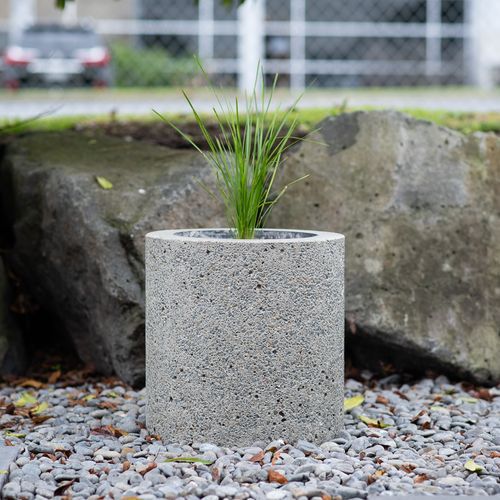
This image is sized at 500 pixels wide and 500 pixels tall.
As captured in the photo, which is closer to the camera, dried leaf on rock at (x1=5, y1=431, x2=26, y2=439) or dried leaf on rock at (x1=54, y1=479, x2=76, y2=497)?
dried leaf on rock at (x1=54, y1=479, x2=76, y2=497)

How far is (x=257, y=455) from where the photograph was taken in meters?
3.49

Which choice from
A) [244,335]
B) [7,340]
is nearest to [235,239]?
[244,335]

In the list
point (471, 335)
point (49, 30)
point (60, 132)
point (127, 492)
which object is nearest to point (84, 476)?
point (127, 492)

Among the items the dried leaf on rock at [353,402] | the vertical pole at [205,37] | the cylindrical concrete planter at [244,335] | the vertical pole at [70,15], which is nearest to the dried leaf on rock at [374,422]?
the dried leaf on rock at [353,402]

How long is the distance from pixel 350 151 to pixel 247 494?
7.27 feet

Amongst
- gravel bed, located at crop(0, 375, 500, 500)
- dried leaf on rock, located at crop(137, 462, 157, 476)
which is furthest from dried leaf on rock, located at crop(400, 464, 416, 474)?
dried leaf on rock, located at crop(137, 462, 157, 476)

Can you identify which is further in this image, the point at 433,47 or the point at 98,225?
the point at 433,47

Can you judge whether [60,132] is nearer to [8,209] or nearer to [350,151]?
[8,209]

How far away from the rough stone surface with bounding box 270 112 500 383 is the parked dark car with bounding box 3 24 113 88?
947 cm

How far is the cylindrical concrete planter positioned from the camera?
3.51 metres

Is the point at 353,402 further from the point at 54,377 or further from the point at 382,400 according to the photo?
the point at 54,377

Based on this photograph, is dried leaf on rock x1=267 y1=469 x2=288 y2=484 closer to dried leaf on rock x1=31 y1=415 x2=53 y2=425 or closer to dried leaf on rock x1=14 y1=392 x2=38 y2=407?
dried leaf on rock x1=31 y1=415 x2=53 y2=425

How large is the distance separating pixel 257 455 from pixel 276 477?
22 cm

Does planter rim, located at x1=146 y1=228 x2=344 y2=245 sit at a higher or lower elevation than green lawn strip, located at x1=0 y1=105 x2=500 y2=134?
lower
